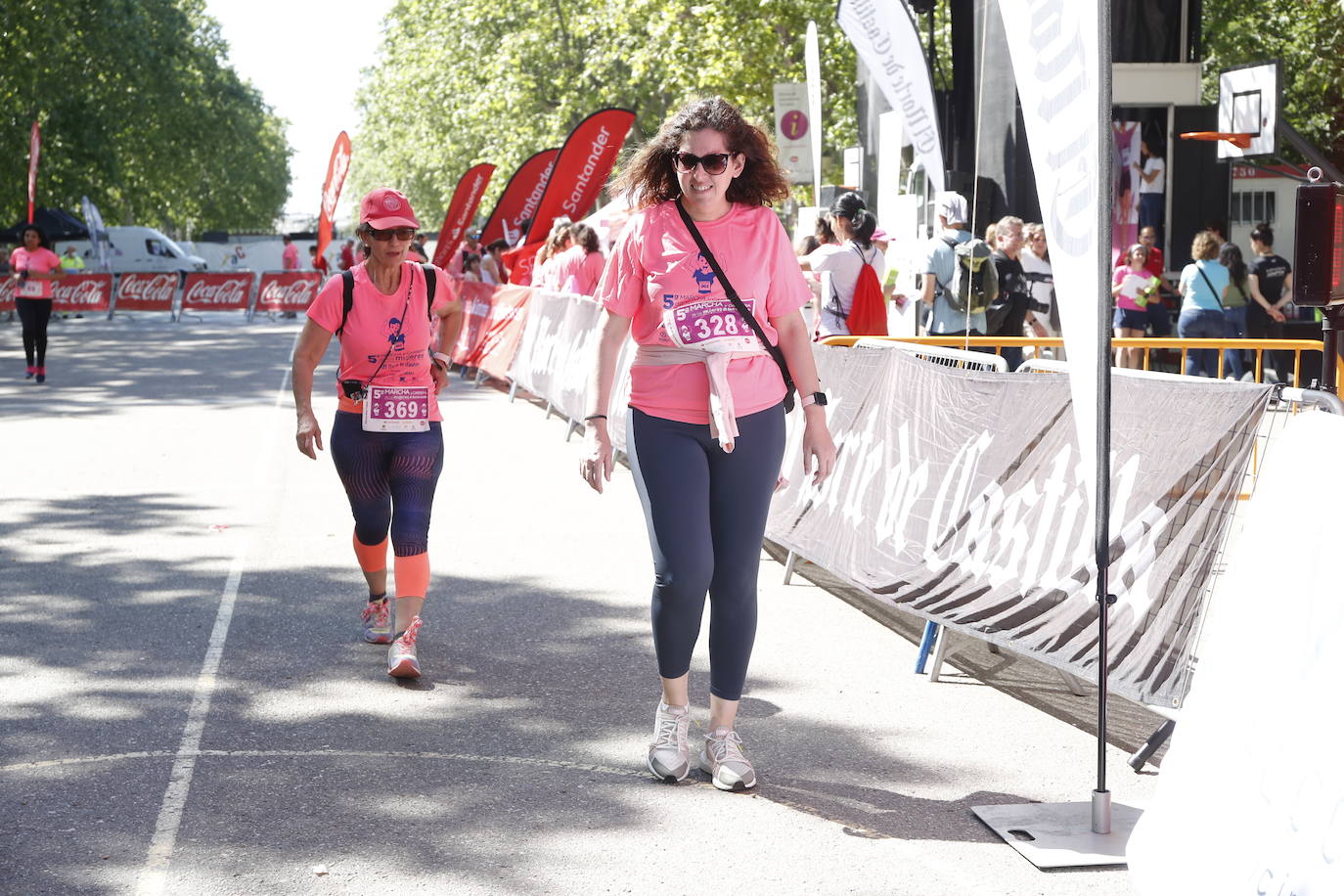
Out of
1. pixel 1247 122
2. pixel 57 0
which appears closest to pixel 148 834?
pixel 1247 122

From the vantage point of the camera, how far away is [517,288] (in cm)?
1781

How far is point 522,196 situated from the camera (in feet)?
83.6

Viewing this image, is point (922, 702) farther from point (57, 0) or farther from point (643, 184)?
point (57, 0)

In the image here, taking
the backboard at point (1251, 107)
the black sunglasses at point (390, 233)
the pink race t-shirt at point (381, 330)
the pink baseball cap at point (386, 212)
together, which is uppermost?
the backboard at point (1251, 107)

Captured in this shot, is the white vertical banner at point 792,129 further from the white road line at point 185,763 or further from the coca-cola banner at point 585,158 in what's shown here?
the white road line at point 185,763

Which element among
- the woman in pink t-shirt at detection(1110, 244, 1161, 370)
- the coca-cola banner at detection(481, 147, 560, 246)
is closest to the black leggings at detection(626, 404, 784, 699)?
the woman in pink t-shirt at detection(1110, 244, 1161, 370)

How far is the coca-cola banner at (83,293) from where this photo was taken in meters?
34.2

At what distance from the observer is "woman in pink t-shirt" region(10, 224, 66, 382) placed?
721 inches

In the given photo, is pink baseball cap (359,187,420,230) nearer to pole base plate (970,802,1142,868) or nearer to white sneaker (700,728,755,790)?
white sneaker (700,728,755,790)

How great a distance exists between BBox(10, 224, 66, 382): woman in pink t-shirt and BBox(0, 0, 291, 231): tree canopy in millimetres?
21663

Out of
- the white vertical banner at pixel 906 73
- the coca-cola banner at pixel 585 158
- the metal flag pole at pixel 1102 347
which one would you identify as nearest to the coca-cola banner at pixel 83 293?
the coca-cola banner at pixel 585 158

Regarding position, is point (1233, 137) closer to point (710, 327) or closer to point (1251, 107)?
point (1251, 107)

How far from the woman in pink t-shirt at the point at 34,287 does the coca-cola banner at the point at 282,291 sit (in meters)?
16.6

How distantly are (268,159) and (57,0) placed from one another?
68.4 meters
